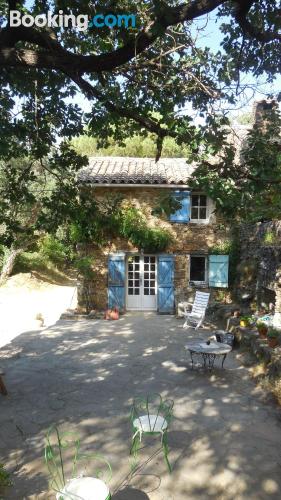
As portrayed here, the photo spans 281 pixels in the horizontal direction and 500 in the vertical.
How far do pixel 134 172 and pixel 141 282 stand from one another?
4.17 metres

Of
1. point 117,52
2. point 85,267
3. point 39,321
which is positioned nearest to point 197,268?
point 85,267

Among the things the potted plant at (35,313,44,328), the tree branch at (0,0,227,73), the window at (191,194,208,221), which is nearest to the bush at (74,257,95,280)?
the potted plant at (35,313,44,328)

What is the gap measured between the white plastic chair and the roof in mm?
3948

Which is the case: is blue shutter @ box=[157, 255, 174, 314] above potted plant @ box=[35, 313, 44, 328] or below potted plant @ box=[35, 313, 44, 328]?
above

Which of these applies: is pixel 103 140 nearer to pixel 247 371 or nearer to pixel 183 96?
pixel 183 96

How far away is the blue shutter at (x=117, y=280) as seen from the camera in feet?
46.4

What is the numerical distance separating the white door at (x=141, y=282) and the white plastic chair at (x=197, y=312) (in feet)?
7.74

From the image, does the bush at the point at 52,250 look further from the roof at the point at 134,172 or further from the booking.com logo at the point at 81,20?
the booking.com logo at the point at 81,20

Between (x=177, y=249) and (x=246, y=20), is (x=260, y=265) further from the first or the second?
(x=246, y=20)

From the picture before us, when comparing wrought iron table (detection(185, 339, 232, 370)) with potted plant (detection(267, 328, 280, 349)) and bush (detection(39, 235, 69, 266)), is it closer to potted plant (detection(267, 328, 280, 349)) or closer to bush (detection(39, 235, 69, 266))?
potted plant (detection(267, 328, 280, 349))

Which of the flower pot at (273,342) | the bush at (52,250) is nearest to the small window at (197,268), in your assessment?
the flower pot at (273,342)

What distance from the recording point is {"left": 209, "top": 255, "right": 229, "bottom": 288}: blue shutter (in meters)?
14.0

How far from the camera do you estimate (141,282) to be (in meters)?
Result: 14.7

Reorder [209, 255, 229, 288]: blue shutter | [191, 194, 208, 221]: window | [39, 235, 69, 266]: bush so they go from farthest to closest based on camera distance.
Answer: [39, 235, 69, 266]: bush → [191, 194, 208, 221]: window → [209, 255, 229, 288]: blue shutter
